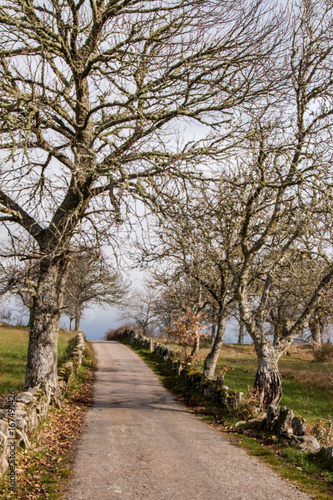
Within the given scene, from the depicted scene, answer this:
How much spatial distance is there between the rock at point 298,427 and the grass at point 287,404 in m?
0.34

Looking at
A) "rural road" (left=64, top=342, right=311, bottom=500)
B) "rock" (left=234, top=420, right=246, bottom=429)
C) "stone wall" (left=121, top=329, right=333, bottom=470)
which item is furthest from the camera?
"rock" (left=234, top=420, right=246, bottom=429)

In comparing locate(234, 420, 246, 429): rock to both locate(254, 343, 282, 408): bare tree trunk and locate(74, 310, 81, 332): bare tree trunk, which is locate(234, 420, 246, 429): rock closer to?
locate(254, 343, 282, 408): bare tree trunk

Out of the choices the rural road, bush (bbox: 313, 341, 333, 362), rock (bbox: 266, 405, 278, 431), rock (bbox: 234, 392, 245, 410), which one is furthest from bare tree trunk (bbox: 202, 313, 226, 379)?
bush (bbox: 313, 341, 333, 362)

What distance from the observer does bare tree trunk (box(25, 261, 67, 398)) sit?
32.6ft

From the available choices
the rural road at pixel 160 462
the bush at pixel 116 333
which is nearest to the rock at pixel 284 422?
the rural road at pixel 160 462

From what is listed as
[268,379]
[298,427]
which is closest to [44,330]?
[268,379]

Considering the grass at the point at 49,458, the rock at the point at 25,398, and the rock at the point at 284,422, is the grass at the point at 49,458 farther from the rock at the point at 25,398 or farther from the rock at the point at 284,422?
the rock at the point at 284,422

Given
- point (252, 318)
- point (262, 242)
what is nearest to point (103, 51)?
point (262, 242)

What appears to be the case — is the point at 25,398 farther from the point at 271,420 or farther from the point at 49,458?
the point at 271,420

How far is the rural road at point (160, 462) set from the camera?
18.2 feet

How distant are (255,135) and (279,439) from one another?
7.19 metres

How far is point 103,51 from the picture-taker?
9.45m

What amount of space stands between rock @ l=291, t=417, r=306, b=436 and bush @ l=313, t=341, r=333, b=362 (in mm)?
20184

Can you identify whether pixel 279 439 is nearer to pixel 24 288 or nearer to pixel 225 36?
pixel 24 288
